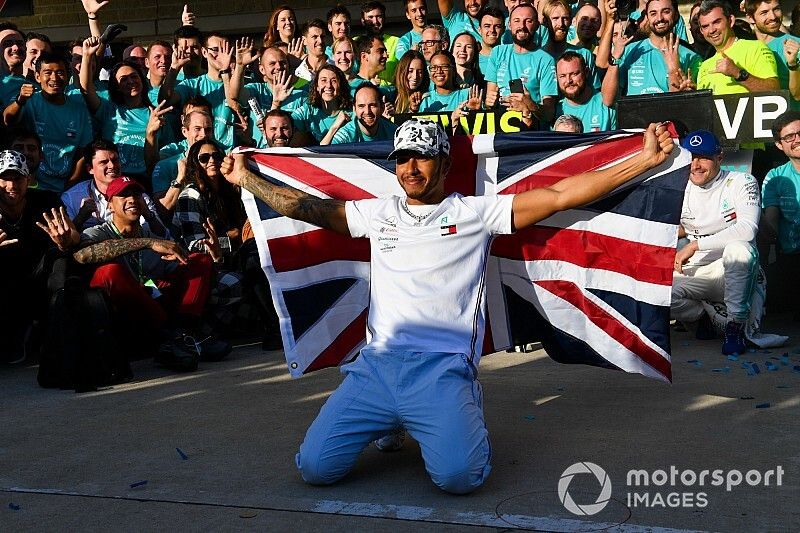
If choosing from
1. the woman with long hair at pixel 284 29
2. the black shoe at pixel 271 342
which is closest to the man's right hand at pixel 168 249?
the black shoe at pixel 271 342

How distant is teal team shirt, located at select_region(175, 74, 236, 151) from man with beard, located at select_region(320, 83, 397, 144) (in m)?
1.01

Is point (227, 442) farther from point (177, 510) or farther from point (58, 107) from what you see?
point (58, 107)

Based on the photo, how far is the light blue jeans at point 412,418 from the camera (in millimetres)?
4297

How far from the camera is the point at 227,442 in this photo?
5.15m

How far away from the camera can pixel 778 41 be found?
9.34 metres

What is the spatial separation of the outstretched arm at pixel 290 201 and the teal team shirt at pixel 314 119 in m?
4.20

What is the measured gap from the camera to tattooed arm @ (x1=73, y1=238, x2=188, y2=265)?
265 inches

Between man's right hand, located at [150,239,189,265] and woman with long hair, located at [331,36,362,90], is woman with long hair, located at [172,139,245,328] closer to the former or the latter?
man's right hand, located at [150,239,189,265]

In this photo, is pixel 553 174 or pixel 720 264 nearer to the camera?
pixel 553 174

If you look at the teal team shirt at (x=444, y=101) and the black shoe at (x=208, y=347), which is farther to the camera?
the teal team shirt at (x=444, y=101)

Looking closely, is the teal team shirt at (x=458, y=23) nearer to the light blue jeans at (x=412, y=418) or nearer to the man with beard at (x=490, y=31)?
the man with beard at (x=490, y=31)

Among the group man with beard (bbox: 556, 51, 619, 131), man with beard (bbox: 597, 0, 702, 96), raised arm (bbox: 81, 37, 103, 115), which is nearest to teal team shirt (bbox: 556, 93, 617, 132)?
man with beard (bbox: 556, 51, 619, 131)

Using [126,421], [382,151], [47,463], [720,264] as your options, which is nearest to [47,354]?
[126,421]

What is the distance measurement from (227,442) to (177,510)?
3.20 ft
